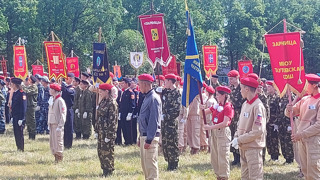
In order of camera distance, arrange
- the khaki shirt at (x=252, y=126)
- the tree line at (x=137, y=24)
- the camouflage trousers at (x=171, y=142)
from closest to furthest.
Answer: the khaki shirt at (x=252, y=126) < the camouflage trousers at (x=171, y=142) < the tree line at (x=137, y=24)

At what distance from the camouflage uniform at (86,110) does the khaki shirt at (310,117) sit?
8009 mm

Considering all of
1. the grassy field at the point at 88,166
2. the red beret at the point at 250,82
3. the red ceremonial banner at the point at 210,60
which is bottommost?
the grassy field at the point at 88,166

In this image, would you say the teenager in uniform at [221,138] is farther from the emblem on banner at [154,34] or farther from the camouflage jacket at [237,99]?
the emblem on banner at [154,34]

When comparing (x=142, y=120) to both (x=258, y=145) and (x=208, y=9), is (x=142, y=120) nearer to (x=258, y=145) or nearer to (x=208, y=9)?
(x=258, y=145)

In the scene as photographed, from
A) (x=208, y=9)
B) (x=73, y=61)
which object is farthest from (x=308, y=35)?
(x=73, y=61)

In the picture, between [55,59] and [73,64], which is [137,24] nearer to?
[73,64]

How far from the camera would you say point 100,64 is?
9617 mm

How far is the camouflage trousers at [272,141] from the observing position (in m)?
10.1

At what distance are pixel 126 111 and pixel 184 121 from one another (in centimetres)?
282

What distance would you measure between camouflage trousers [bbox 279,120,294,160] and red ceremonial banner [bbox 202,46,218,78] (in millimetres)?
8230

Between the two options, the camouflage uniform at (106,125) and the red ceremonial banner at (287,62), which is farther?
the camouflage uniform at (106,125)

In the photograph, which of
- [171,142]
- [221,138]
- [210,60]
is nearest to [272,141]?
[171,142]

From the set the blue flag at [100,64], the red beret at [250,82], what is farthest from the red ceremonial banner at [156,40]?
the red beret at [250,82]

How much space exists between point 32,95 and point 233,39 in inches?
1539
